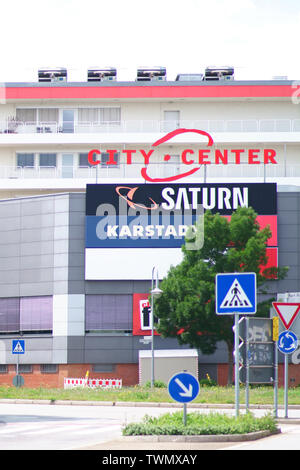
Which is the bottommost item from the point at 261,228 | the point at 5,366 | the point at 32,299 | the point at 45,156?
the point at 5,366

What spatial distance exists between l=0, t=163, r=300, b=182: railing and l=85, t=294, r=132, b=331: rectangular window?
1208 centimetres

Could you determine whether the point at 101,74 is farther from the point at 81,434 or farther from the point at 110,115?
the point at 81,434

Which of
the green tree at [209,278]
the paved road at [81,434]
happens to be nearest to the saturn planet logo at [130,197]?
the green tree at [209,278]

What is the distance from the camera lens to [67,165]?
6350cm

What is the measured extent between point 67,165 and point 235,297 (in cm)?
4644

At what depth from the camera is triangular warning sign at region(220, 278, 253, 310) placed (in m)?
17.8

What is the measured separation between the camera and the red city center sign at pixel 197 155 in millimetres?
58469

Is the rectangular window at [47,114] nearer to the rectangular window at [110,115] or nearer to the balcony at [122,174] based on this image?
the rectangular window at [110,115]

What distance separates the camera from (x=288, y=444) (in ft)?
54.1

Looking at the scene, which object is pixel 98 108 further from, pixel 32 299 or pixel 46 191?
pixel 32 299

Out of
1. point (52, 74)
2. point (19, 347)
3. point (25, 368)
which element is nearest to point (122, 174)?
point (52, 74)

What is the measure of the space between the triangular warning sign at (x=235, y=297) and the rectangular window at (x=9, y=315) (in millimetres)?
35952
